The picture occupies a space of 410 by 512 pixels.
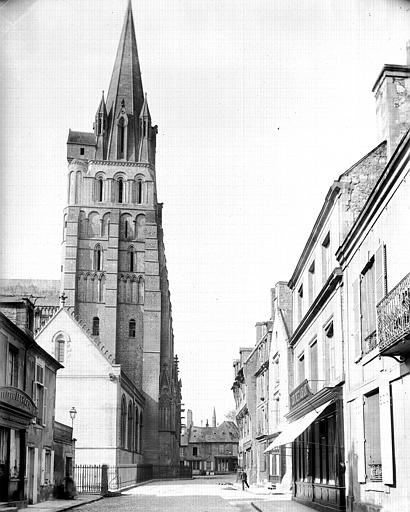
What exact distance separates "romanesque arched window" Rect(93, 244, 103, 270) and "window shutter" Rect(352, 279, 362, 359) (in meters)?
60.9

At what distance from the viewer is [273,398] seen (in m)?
45.5

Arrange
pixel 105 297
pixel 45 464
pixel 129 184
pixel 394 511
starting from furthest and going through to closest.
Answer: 1. pixel 129 184
2. pixel 105 297
3. pixel 45 464
4. pixel 394 511

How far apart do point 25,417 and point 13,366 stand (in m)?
1.94

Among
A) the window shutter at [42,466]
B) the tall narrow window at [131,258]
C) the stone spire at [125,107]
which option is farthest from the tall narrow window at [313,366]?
the stone spire at [125,107]

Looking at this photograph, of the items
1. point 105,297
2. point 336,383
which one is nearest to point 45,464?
point 336,383

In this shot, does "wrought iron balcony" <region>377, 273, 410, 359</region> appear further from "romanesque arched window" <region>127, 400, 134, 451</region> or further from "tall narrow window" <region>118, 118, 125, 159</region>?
"tall narrow window" <region>118, 118, 125, 159</region>

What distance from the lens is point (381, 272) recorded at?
17.2m

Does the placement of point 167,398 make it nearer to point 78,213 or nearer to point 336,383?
point 78,213

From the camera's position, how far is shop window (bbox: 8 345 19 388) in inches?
1036

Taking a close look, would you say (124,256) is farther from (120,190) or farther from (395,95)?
(395,95)

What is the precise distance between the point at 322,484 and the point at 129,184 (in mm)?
62220

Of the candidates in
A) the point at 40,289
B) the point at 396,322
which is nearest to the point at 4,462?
the point at 396,322

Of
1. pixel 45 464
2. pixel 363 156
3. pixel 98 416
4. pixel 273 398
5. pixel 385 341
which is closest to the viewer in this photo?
pixel 385 341

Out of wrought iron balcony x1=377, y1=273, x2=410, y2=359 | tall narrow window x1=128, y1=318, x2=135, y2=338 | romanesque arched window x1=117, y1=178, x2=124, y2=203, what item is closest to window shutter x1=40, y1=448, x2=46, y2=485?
wrought iron balcony x1=377, y1=273, x2=410, y2=359
